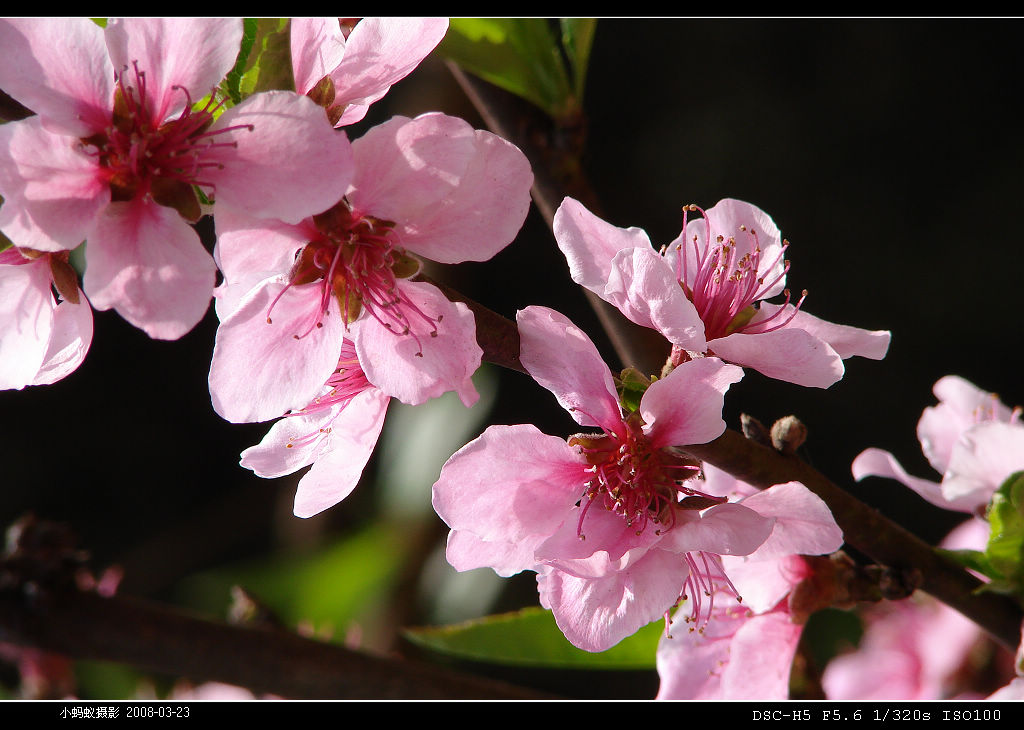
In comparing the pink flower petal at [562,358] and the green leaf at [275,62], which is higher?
the green leaf at [275,62]

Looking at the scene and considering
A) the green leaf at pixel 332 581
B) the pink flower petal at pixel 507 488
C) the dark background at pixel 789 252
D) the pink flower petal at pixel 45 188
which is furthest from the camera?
the dark background at pixel 789 252

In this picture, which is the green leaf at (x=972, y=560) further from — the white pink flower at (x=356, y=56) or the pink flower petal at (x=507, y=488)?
the white pink flower at (x=356, y=56)

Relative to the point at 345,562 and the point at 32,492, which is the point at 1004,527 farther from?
the point at 32,492

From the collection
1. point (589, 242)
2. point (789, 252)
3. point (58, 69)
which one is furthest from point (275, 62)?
point (789, 252)

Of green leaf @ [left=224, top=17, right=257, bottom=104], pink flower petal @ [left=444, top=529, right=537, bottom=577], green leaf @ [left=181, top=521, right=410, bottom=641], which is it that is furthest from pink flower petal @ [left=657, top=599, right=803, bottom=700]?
green leaf @ [left=181, top=521, right=410, bottom=641]

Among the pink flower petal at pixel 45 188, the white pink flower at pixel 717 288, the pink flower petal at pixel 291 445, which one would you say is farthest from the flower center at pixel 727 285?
the pink flower petal at pixel 45 188

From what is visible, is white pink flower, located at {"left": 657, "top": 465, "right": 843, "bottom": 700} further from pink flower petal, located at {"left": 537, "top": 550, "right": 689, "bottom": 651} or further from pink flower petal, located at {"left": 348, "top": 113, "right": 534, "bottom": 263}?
pink flower petal, located at {"left": 348, "top": 113, "right": 534, "bottom": 263}
